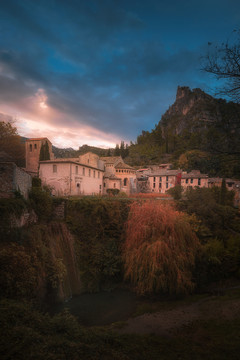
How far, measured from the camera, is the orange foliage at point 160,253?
10422mm

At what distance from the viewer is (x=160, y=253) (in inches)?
419

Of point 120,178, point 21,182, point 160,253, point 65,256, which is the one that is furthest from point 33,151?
point 160,253

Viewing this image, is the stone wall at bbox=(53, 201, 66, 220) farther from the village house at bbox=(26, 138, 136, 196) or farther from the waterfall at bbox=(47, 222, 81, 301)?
the village house at bbox=(26, 138, 136, 196)

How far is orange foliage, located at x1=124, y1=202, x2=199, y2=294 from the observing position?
10.4 meters

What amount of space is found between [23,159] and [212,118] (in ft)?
134

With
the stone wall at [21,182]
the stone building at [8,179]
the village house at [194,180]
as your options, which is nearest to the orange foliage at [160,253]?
the stone wall at [21,182]

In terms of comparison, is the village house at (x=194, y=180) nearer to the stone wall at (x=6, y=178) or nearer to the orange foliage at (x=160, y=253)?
the orange foliage at (x=160, y=253)

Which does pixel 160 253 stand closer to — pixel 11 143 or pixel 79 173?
pixel 79 173

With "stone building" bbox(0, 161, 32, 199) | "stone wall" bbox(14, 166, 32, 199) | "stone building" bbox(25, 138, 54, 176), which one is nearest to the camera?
"stone building" bbox(0, 161, 32, 199)

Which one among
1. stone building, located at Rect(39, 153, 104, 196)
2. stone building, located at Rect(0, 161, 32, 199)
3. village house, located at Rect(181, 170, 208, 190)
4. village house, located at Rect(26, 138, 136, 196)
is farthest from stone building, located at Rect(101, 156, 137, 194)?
stone building, located at Rect(0, 161, 32, 199)

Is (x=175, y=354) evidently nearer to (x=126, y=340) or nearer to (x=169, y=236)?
(x=126, y=340)

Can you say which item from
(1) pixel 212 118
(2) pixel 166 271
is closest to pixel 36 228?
(2) pixel 166 271

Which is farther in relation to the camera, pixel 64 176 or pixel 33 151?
pixel 33 151

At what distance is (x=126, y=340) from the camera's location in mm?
6559
